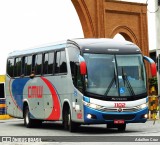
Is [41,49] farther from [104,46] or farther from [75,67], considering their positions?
[104,46]

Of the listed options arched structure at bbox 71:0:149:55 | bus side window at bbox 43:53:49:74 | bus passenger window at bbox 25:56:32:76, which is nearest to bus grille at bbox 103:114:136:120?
bus side window at bbox 43:53:49:74

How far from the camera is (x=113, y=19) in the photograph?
141ft

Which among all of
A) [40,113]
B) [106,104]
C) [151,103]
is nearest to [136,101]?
[106,104]

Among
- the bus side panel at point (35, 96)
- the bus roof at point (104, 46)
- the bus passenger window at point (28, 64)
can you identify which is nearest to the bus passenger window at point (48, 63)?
the bus side panel at point (35, 96)

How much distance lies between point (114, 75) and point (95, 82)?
0.69 m

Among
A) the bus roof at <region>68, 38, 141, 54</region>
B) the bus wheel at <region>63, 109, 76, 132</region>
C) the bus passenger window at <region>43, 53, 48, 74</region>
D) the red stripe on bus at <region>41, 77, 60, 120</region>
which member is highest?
the bus roof at <region>68, 38, 141, 54</region>

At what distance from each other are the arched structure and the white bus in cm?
1746

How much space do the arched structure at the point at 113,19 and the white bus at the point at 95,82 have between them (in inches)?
688

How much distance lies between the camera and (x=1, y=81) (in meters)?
40.0

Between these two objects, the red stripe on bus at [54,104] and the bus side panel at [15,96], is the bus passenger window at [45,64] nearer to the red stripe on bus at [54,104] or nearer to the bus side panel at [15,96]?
the red stripe on bus at [54,104]

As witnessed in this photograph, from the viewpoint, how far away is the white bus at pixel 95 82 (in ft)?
63.9

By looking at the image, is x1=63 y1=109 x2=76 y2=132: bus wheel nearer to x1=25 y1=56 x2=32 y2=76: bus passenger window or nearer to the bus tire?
the bus tire

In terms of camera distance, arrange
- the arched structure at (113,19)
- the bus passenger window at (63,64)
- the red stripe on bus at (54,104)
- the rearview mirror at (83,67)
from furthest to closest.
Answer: the arched structure at (113,19) < the red stripe on bus at (54,104) < the bus passenger window at (63,64) < the rearview mirror at (83,67)

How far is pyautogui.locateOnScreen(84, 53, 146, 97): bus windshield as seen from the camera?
19.5m
